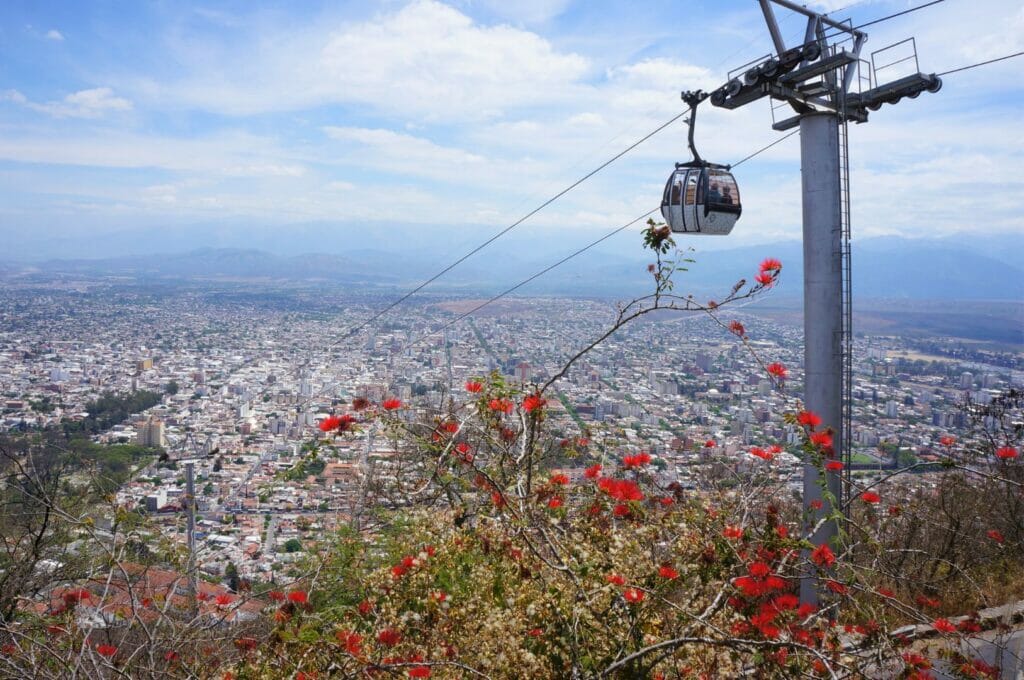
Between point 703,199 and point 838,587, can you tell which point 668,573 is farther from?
point 703,199

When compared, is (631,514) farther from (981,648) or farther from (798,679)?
(981,648)

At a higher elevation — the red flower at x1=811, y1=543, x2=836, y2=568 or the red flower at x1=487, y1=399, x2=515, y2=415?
the red flower at x1=487, y1=399, x2=515, y2=415

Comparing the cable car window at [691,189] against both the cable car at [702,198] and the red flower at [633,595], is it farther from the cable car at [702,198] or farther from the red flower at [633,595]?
the red flower at [633,595]

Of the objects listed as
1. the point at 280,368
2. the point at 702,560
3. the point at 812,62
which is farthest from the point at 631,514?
the point at 280,368

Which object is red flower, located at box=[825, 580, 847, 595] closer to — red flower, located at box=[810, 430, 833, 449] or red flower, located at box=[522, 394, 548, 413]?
red flower, located at box=[810, 430, 833, 449]

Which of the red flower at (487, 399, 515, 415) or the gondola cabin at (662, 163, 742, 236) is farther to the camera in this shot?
the gondola cabin at (662, 163, 742, 236)

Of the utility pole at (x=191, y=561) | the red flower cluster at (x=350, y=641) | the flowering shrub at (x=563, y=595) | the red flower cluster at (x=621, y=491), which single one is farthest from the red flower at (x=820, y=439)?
the utility pole at (x=191, y=561)

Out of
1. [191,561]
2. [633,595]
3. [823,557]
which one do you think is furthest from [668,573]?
[191,561]

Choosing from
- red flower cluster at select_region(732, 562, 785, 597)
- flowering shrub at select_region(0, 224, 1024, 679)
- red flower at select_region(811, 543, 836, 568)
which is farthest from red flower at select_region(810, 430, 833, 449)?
red flower cluster at select_region(732, 562, 785, 597)
